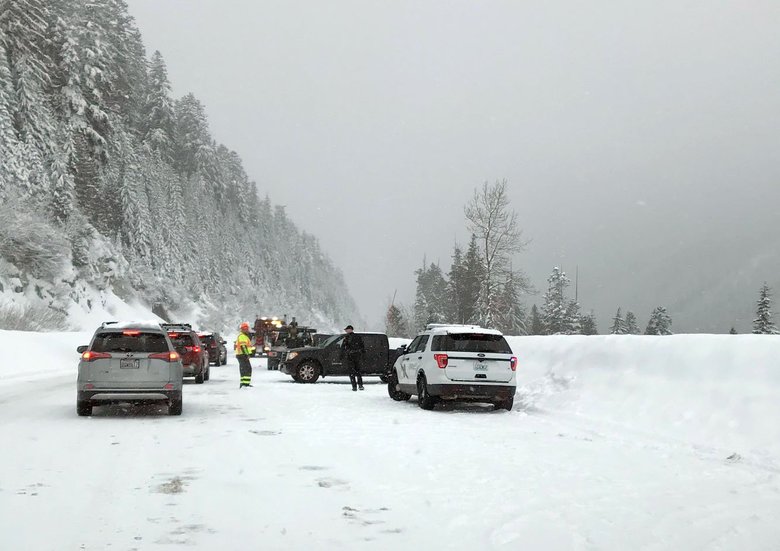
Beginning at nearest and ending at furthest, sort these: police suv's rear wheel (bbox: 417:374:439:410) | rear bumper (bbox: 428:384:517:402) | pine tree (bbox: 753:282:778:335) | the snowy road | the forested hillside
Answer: the snowy road
rear bumper (bbox: 428:384:517:402)
police suv's rear wheel (bbox: 417:374:439:410)
the forested hillside
pine tree (bbox: 753:282:778:335)

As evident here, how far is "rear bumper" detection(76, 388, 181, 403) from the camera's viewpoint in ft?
45.3

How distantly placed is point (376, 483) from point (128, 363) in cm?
748

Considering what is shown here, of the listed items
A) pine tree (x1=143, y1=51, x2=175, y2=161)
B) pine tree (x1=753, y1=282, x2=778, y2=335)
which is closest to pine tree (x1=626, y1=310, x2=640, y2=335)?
pine tree (x1=753, y1=282, x2=778, y2=335)

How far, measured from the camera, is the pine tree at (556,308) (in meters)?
111

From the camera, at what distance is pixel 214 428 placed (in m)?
12.6

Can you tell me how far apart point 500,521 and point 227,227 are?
4563 inches

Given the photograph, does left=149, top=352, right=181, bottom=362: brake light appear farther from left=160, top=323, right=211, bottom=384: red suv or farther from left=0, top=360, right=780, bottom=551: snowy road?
left=160, top=323, right=211, bottom=384: red suv

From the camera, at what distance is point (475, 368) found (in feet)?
52.3

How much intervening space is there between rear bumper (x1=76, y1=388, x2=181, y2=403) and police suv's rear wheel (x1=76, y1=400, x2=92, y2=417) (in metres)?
0.07

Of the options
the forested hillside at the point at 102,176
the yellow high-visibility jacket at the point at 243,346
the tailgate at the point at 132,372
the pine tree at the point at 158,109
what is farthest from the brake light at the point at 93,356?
the pine tree at the point at 158,109

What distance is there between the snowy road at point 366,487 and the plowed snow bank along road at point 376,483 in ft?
0.09

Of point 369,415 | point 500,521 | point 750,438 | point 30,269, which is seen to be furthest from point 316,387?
point 30,269

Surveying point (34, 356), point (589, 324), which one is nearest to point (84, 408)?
point (34, 356)

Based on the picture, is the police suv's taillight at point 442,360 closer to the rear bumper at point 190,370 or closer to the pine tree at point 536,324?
the rear bumper at point 190,370
